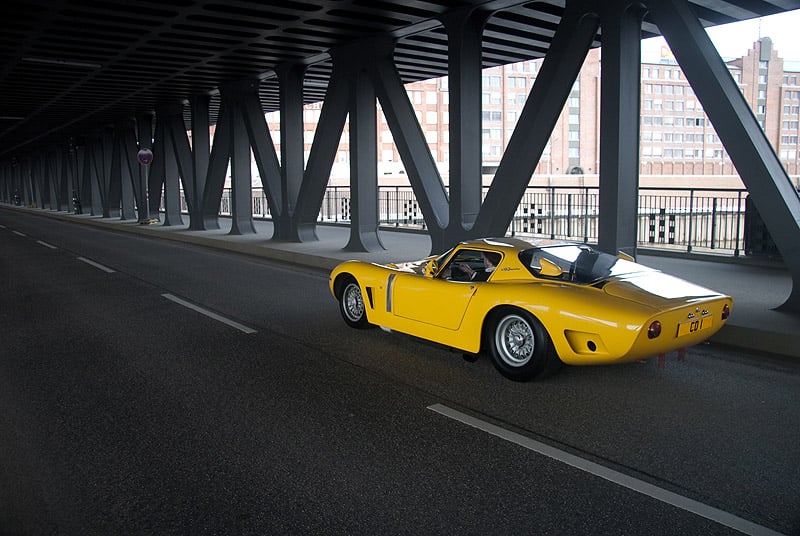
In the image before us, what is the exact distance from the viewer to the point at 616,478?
3.82m

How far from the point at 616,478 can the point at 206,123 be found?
72.7 feet

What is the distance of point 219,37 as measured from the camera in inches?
562

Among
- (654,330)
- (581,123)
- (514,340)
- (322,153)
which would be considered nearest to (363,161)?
(322,153)

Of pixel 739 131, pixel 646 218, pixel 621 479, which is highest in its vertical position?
pixel 739 131

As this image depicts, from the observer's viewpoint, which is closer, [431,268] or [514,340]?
[514,340]

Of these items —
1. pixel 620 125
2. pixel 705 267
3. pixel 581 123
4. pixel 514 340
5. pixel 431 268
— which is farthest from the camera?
pixel 581 123

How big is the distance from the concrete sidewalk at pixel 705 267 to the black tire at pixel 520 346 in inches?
105

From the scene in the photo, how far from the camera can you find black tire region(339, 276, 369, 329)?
25.2ft

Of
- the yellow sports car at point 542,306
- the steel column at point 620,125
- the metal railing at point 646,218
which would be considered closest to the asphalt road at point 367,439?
the yellow sports car at point 542,306

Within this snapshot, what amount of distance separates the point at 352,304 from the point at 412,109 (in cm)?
779

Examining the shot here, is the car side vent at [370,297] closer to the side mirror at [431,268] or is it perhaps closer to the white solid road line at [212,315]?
the side mirror at [431,268]

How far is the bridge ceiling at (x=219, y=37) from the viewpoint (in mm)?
11719

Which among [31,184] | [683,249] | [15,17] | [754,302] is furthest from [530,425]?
[31,184]

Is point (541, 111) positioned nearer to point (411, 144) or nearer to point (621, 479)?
point (411, 144)
